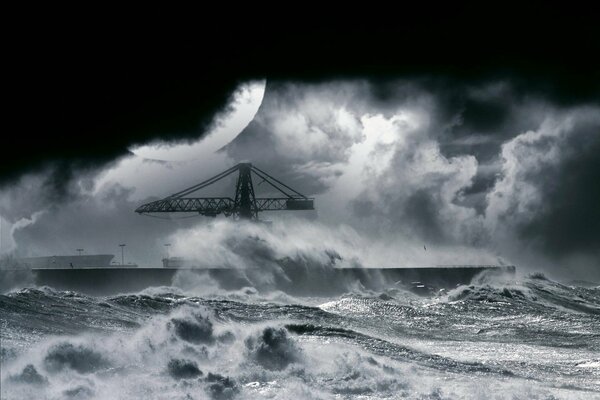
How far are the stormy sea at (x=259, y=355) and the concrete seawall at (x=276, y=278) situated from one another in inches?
1052

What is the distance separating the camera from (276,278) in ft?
243

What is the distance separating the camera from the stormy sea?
18.1 m

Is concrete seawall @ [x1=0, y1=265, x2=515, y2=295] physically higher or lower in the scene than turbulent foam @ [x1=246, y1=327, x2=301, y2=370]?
higher

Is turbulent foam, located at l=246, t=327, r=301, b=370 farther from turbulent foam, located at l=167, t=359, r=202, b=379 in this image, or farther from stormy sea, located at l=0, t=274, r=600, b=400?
turbulent foam, located at l=167, t=359, r=202, b=379

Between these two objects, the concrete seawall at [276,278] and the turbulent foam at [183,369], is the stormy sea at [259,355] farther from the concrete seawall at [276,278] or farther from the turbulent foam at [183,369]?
the concrete seawall at [276,278]

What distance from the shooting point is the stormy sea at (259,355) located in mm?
18109

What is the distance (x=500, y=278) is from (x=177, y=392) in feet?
232

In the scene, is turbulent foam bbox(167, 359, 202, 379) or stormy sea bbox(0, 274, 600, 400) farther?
turbulent foam bbox(167, 359, 202, 379)

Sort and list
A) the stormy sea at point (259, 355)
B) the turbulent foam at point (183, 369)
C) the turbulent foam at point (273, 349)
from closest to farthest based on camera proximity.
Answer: the stormy sea at point (259, 355) < the turbulent foam at point (183, 369) < the turbulent foam at point (273, 349)

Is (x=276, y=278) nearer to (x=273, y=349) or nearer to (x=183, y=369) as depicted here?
(x=273, y=349)

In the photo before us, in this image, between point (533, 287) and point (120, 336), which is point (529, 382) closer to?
point (120, 336)

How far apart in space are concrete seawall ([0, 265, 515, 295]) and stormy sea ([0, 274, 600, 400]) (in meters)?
26.7

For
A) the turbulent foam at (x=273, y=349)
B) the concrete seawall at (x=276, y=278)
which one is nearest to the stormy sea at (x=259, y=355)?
the turbulent foam at (x=273, y=349)

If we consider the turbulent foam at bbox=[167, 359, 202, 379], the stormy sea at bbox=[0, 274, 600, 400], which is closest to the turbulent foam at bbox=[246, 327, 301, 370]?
the stormy sea at bbox=[0, 274, 600, 400]
